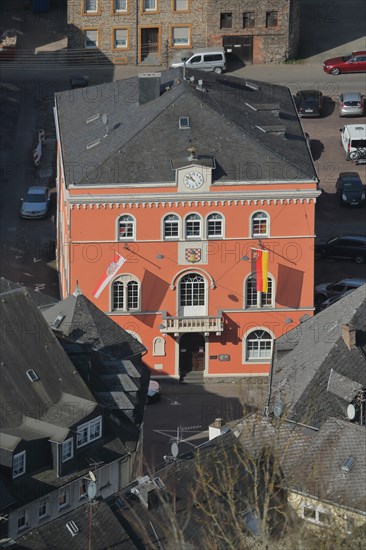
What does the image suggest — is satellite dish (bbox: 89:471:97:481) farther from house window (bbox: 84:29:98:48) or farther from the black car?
house window (bbox: 84:29:98:48)

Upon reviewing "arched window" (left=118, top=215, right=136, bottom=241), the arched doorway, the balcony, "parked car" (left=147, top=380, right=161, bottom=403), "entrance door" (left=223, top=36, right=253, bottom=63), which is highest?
"entrance door" (left=223, top=36, right=253, bottom=63)

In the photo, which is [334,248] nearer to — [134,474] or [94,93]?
[94,93]

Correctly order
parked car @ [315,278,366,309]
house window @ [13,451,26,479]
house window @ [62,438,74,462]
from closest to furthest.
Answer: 1. house window @ [13,451,26,479]
2. house window @ [62,438,74,462]
3. parked car @ [315,278,366,309]

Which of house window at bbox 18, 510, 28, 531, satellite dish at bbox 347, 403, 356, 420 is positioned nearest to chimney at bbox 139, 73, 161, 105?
satellite dish at bbox 347, 403, 356, 420

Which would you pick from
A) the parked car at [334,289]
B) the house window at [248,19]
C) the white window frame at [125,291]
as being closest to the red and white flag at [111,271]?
the white window frame at [125,291]

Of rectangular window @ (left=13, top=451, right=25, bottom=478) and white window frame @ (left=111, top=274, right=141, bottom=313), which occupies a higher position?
white window frame @ (left=111, top=274, right=141, bottom=313)

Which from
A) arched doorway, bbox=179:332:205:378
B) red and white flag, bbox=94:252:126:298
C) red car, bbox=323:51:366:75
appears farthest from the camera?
red car, bbox=323:51:366:75

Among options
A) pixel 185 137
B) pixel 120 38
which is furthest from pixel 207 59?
pixel 185 137
